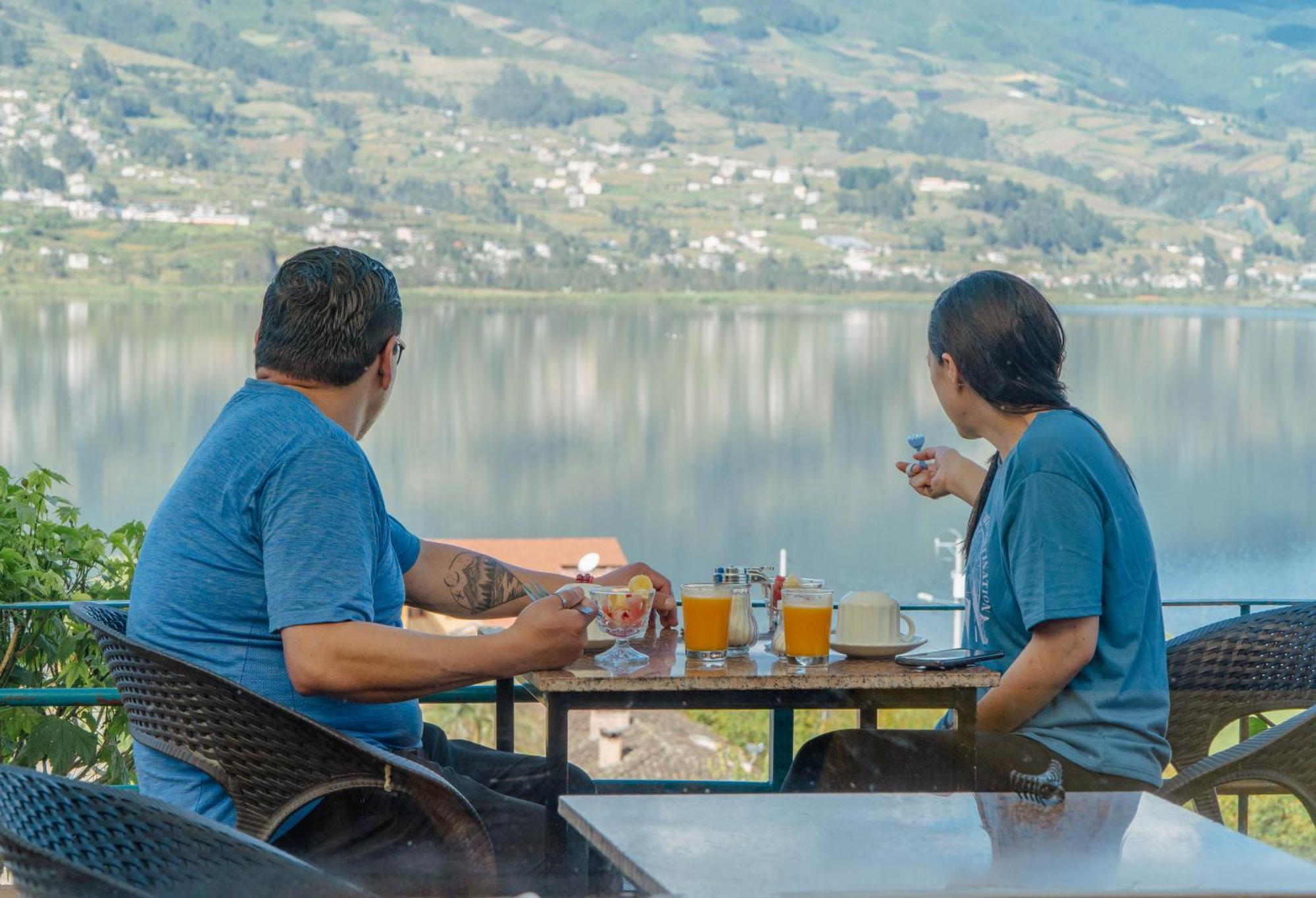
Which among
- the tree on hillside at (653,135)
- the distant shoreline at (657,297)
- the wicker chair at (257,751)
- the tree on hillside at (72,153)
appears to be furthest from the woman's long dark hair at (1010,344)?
the tree on hillside at (653,135)

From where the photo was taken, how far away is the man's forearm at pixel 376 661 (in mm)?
1478

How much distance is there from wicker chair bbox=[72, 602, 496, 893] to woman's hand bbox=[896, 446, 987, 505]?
100 centimetres

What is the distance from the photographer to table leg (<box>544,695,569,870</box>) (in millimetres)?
1666

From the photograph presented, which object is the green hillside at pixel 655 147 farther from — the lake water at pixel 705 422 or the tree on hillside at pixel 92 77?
the lake water at pixel 705 422

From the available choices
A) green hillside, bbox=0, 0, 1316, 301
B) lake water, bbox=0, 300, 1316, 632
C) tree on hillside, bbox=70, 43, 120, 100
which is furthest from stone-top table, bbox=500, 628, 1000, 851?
tree on hillside, bbox=70, 43, 120, 100

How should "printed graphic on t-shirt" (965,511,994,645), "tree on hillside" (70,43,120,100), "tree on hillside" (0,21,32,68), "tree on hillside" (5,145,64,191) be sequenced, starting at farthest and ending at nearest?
1. "tree on hillside" (70,43,120,100)
2. "tree on hillside" (0,21,32,68)
3. "tree on hillside" (5,145,64,191)
4. "printed graphic on t-shirt" (965,511,994,645)

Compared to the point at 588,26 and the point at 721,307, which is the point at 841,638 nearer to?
the point at 721,307

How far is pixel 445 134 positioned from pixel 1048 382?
259ft

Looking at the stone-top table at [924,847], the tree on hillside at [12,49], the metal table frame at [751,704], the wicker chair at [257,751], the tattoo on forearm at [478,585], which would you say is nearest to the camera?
the stone-top table at [924,847]

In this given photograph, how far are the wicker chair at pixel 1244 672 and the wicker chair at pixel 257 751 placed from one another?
3.84ft

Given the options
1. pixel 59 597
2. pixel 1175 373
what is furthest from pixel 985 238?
pixel 59 597

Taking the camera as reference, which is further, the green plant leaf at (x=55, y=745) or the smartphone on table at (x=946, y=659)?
the green plant leaf at (x=55, y=745)

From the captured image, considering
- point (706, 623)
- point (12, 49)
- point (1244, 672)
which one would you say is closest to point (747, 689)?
point (706, 623)

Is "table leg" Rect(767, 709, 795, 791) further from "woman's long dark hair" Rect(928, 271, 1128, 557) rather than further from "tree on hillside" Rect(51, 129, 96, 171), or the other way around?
"tree on hillside" Rect(51, 129, 96, 171)
